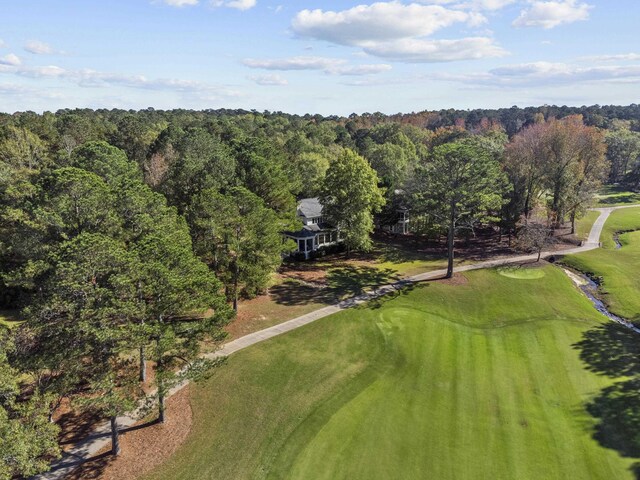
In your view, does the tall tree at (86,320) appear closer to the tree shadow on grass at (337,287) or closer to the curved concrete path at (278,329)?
the curved concrete path at (278,329)

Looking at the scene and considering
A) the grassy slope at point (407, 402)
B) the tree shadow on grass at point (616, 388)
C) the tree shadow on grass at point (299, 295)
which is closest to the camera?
the grassy slope at point (407, 402)

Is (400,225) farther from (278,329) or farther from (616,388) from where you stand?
(616,388)

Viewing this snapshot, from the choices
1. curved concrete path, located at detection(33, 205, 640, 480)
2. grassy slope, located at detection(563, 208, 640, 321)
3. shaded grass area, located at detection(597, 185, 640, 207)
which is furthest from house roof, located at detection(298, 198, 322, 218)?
shaded grass area, located at detection(597, 185, 640, 207)

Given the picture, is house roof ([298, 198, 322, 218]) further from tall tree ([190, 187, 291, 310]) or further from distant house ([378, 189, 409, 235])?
tall tree ([190, 187, 291, 310])

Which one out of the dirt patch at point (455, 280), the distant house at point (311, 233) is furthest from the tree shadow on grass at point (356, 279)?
the distant house at point (311, 233)

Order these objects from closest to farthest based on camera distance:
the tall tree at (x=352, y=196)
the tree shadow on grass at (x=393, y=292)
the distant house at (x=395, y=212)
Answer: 1. the tree shadow on grass at (x=393, y=292)
2. the tall tree at (x=352, y=196)
3. the distant house at (x=395, y=212)
